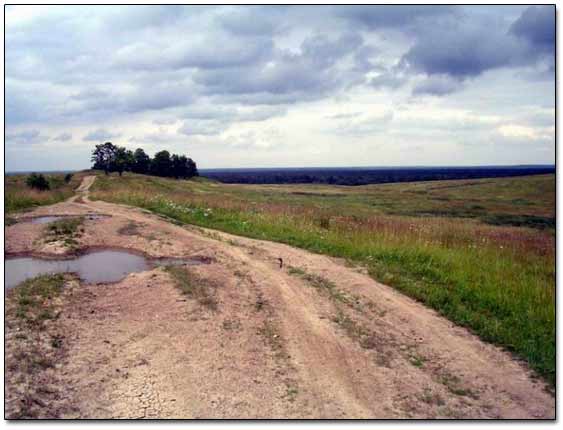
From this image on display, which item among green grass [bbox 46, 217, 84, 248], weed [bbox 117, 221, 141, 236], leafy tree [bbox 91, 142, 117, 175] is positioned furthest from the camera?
leafy tree [bbox 91, 142, 117, 175]

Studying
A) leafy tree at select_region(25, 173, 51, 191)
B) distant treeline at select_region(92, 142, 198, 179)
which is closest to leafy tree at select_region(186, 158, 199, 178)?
distant treeline at select_region(92, 142, 198, 179)

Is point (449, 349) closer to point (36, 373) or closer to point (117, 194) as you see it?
point (36, 373)

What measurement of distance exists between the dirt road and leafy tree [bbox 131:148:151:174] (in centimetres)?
A: 5973

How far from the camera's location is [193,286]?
9.59m

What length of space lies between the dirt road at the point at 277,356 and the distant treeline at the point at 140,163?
171ft

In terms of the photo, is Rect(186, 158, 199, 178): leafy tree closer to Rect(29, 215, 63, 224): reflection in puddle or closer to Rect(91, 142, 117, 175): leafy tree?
Rect(91, 142, 117, 175): leafy tree

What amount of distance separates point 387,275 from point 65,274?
273 inches

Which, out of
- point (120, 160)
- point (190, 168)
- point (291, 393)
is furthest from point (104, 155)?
point (291, 393)

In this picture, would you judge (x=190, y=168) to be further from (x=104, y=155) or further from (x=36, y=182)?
(x=36, y=182)

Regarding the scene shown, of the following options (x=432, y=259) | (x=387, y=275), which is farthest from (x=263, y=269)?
(x=432, y=259)

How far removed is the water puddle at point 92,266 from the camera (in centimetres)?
1054

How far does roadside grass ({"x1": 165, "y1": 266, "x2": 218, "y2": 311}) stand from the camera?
863 centimetres

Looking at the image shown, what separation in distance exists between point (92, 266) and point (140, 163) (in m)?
59.3

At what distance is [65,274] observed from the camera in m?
10.4
